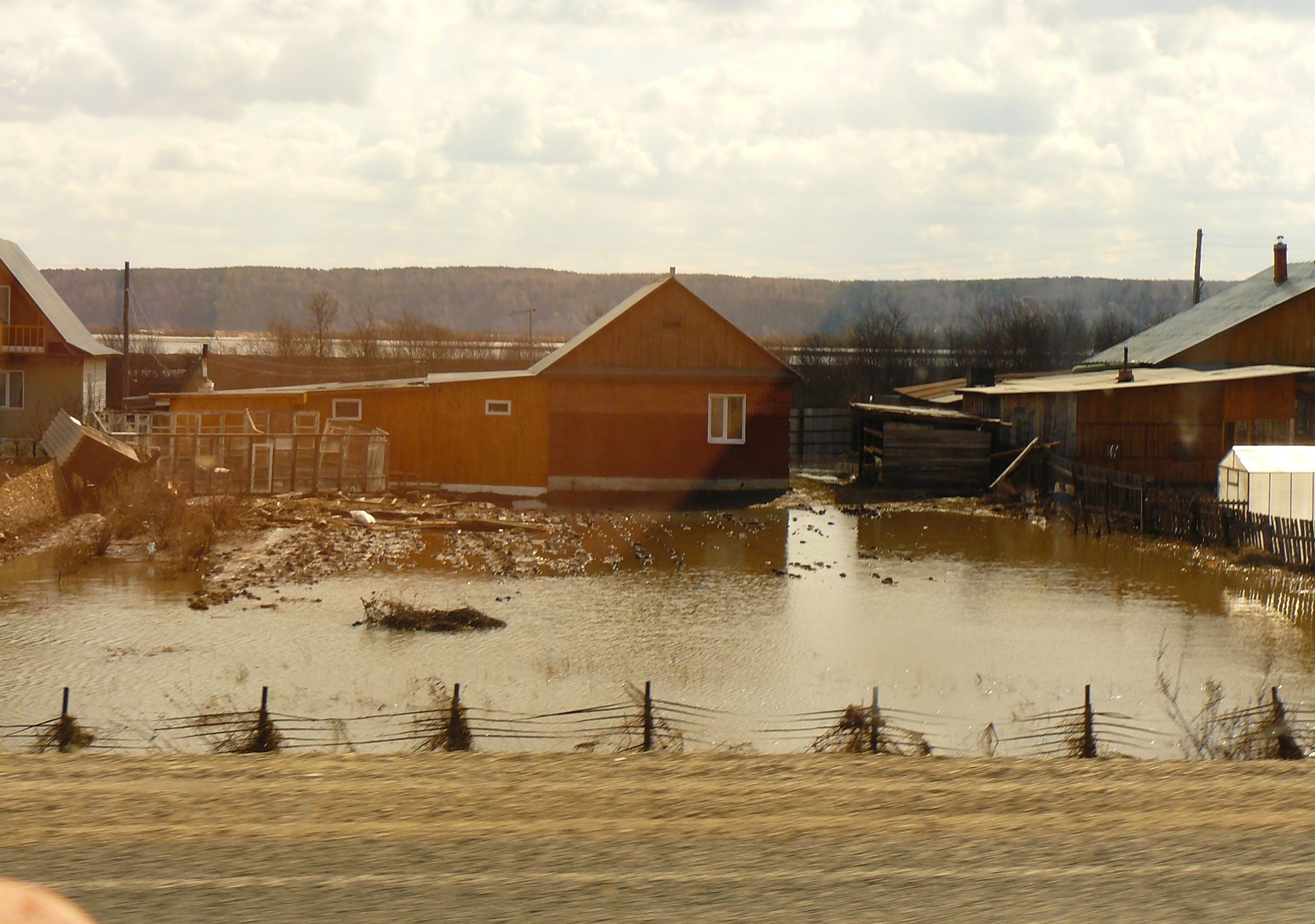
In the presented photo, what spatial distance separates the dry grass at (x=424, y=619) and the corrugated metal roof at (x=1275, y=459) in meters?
16.5

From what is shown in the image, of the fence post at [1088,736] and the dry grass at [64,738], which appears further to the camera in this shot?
the dry grass at [64,738]

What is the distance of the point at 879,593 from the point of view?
2130 centimetres

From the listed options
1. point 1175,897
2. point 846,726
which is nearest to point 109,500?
point 846,726

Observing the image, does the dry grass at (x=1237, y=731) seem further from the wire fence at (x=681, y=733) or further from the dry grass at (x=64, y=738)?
the dry grass at (x=64, y=738)

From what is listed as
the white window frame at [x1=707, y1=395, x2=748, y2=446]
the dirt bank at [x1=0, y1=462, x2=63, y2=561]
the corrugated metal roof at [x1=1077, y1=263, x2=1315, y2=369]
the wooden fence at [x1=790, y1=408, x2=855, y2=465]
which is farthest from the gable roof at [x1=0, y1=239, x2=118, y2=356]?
the corrugated metal roof at [x1=1077, y1=263, x2=1315, y2=369]

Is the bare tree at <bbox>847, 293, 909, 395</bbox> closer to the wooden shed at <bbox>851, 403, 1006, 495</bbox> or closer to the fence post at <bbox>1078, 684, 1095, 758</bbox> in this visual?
the wooden shed at <bbox>851, 403, 1006, 495</bbox>

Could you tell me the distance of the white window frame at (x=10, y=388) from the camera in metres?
44.0

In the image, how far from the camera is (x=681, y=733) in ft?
33.2

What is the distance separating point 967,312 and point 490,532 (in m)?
180

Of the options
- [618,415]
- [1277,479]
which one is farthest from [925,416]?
[1277,479]

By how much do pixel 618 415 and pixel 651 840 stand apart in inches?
1214

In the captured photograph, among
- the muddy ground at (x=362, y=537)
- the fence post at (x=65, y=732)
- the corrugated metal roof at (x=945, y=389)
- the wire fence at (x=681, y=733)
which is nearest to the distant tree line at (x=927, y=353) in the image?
the corrugated metal roof at (x=945, y=389)

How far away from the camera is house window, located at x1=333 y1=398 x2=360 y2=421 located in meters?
37.9

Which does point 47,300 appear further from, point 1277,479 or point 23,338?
point 1277,479
